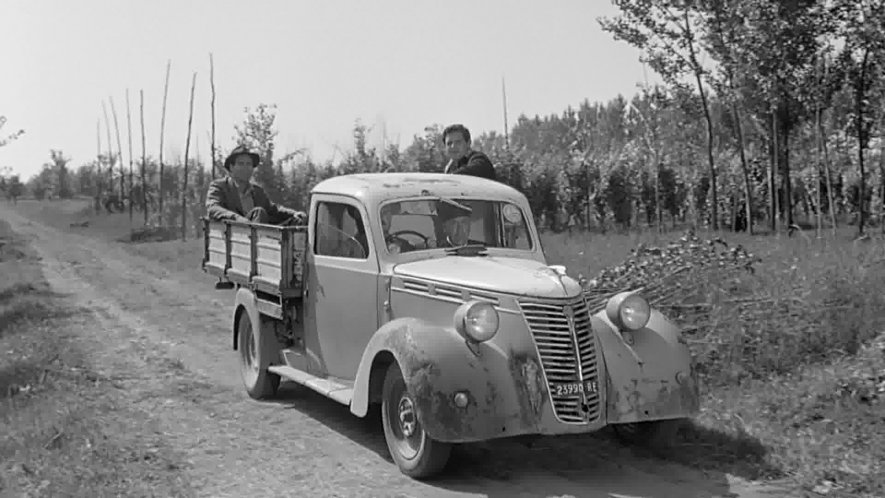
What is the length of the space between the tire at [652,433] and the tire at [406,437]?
1.57m

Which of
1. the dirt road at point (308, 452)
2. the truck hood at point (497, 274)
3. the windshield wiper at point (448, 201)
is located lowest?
the dirt road at point (308, 452)

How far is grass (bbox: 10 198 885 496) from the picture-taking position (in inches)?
240

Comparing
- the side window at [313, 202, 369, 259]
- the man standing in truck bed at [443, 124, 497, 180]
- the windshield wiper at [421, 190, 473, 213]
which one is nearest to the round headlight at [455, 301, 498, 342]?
the side window at [313, 202, 369, 259]

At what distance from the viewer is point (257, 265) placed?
333 inches

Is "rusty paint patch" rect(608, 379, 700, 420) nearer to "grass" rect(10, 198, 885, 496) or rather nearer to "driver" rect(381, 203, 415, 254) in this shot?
"grass" rect(10, 198, 885, 496)

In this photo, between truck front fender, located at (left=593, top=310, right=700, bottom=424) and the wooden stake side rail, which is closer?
truck front fender, located at (left=593, top=310, right=700, bottom=424)

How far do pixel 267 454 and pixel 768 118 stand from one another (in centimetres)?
2109

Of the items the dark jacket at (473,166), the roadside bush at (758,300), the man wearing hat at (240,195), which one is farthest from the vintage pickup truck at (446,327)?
the man wearing hat at (240,195)

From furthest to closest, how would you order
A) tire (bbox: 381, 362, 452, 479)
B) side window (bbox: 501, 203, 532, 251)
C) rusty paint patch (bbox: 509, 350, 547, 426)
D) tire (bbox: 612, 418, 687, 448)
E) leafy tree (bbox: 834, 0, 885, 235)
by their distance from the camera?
1. leafy tree (bbox: 834, 0, 885, 235)
2. side window (bbox: 501, 203, 532, 251)
3. tire (bbox: 612, 418, 687, 448)
4. tire (bbox: 381, 362, 452, 479)
5. rusty paint patch (bbox: 509, 350, 547, 426)

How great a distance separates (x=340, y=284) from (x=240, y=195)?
2.99 meters

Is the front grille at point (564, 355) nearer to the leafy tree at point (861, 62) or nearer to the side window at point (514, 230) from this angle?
the side window at point (514, 230)

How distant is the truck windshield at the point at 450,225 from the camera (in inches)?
283

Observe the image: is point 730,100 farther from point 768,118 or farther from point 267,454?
point 267,454

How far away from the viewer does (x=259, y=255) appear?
8.40 m
